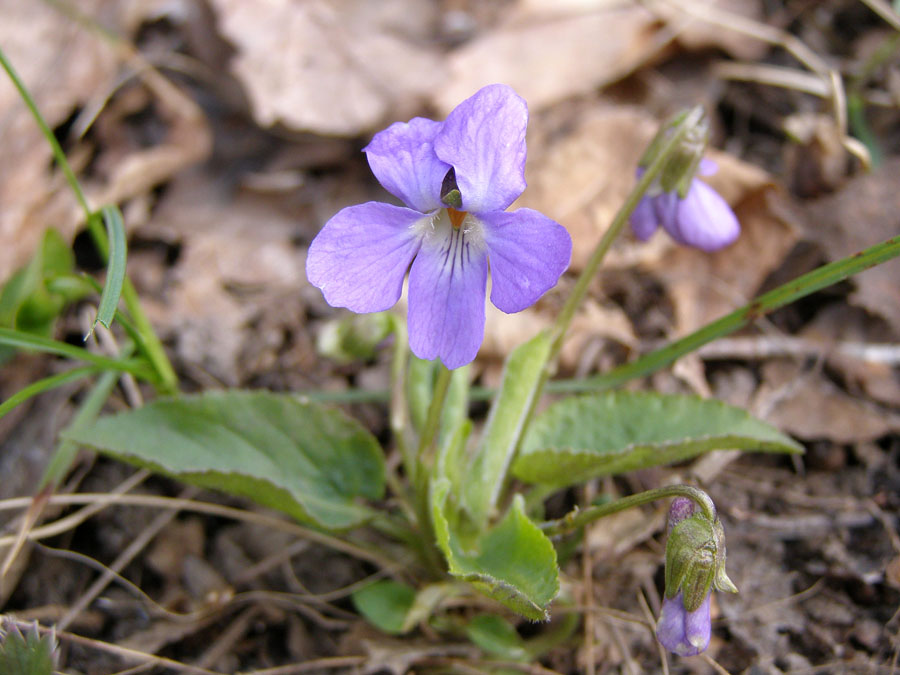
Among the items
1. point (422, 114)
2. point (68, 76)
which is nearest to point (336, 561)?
point (422, 114)

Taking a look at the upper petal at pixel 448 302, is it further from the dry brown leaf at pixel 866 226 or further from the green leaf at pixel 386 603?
the dry brown leaf at pixel 866 226

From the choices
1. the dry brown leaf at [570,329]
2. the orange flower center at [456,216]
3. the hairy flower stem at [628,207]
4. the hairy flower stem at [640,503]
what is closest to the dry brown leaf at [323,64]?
the dry brown leaf at [570,329]

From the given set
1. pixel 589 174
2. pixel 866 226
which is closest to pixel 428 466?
pixel 589 174

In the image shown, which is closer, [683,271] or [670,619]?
[670,619]

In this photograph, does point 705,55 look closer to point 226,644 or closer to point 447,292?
point 447,292

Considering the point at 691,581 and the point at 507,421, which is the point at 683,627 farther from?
the point at 507,421
